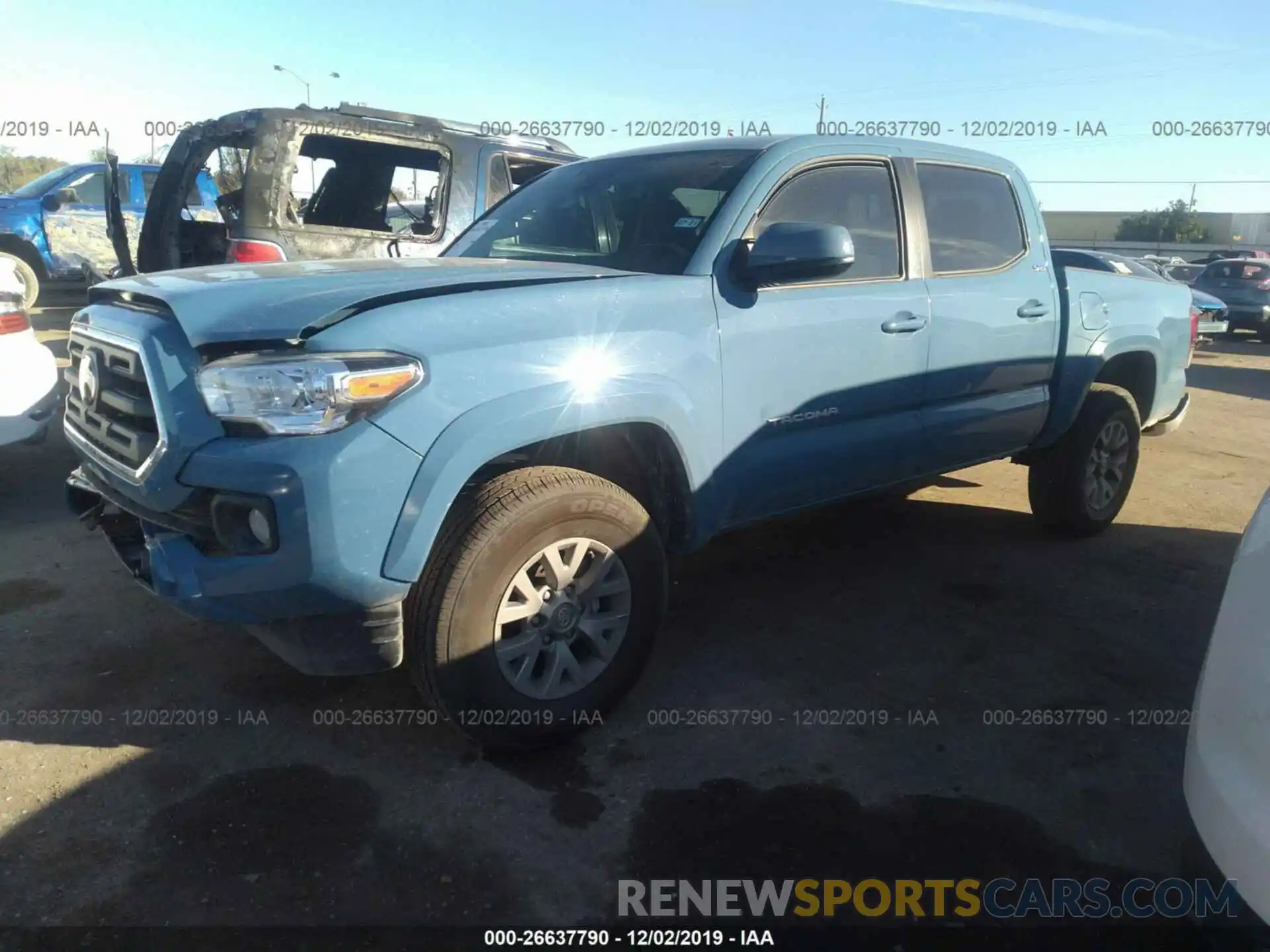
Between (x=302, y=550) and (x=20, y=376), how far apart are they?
3473mm

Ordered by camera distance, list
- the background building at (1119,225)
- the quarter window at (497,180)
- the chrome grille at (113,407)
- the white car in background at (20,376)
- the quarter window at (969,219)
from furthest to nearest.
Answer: the background building at (1119,225) → the quarter window at (497,180) → the white car in background at (20,376) → the quarter window at (969,219) → the chrome grille at (113,407)

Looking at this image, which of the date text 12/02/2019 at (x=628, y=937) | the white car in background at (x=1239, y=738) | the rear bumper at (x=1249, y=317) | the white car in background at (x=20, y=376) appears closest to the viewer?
the white car in background at (x=1239, y=738)

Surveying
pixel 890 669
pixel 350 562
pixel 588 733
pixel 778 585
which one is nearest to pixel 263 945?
pixel 350 562

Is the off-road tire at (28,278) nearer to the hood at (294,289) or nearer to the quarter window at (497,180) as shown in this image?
the quarter window at (497,180)

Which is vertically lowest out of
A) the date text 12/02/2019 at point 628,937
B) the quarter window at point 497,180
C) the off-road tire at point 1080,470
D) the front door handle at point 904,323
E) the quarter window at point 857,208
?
the date text 12/02/2019 at point 628,937

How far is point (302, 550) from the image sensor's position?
2.37 m

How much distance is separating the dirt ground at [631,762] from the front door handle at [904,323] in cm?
123

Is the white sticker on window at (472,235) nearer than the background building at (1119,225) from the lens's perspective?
Yes

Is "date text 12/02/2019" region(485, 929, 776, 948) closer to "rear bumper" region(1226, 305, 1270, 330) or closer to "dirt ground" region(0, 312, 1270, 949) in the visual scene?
"dirt ground" region(0, 312, 1270, 949)

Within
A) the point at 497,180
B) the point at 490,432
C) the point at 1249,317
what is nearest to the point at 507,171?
the point at 497,180

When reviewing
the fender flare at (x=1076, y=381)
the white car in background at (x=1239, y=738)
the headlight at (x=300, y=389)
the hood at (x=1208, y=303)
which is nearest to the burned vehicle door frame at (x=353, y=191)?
the headlight at (x=300, y=389)

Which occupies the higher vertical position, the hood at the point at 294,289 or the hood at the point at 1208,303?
the hood at the point at 294,289

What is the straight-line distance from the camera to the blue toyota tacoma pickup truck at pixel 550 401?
8.02ft

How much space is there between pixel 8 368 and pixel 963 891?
16.1 ft
